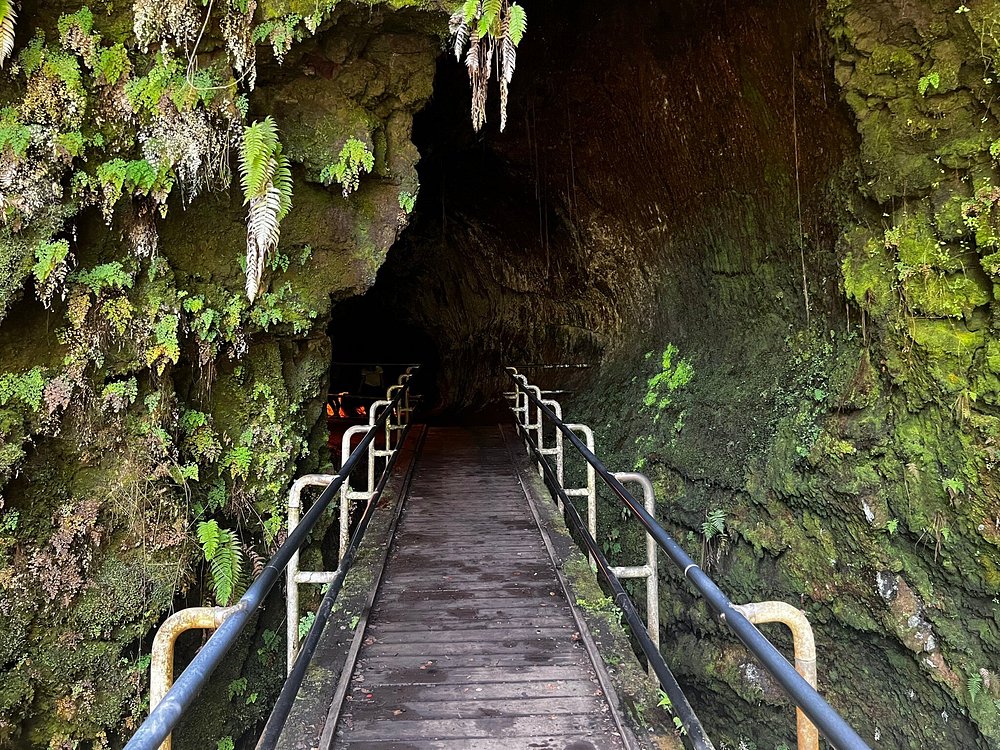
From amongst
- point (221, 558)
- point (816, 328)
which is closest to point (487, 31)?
point (816, 328)

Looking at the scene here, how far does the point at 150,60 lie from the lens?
4473 millimetres

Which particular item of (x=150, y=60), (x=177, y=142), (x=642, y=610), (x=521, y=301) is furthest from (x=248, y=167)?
(x=521, y=301)

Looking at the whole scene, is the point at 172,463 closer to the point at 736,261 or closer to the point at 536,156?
the point at 736,261

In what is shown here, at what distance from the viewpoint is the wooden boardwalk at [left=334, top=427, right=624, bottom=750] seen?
7.88ft

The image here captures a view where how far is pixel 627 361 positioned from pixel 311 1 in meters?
6.58

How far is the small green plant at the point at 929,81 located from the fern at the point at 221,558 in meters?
6.22

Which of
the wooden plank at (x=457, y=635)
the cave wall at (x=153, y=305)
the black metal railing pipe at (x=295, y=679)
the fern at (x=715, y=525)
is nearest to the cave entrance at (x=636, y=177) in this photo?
the fern at (x=715, y=525)

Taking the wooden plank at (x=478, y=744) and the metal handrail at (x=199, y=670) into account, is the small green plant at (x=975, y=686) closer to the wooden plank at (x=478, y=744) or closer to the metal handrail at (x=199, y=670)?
the wooden plank at (x=478, y=744)

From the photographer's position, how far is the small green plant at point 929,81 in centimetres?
391

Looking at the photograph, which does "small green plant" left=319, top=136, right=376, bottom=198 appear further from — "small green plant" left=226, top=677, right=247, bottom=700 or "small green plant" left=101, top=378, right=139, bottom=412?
"small green plant" left=226, top=677, right=247, bottom=700

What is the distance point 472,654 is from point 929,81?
4.75 metres

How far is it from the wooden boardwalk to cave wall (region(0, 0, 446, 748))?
1822mm

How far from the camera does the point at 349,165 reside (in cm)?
516

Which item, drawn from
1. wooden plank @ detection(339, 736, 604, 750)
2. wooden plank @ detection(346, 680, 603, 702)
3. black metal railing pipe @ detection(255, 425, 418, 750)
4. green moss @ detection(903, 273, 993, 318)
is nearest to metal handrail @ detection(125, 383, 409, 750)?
black metal railing pipe @ detection(255, 425, 418, 750)
